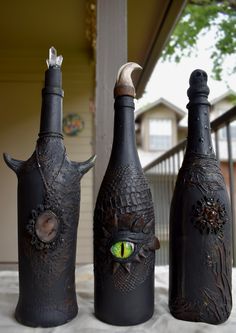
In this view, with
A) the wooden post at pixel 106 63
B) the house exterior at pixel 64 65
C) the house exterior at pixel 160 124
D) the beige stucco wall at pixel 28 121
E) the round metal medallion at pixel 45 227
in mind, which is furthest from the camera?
the house exterior at pixel 160 124

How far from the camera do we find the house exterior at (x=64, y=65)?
2.32m

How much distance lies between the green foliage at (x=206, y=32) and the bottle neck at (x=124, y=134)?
468 cm

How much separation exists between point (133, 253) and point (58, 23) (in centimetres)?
232

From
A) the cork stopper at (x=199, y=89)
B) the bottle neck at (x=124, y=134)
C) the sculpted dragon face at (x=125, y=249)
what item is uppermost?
the cork stopper at (x=199, y=89)

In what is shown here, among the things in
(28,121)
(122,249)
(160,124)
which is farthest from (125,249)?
(160,124)

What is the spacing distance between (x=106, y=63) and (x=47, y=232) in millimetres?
494

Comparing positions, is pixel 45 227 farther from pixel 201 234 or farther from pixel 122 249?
pixel 201 234

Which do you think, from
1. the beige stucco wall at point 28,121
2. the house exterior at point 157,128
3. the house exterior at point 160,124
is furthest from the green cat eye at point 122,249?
the house exterior at point 157,128

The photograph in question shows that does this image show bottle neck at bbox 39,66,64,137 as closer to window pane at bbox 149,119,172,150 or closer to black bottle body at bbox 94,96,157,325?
black bottle body at bbox 94,96,157,325

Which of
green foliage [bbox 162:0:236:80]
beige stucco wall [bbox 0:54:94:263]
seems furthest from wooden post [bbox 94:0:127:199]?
green foliage [bbox 162:0:236:80]

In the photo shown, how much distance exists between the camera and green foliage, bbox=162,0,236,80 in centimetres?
514

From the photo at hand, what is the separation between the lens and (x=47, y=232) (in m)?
0.63

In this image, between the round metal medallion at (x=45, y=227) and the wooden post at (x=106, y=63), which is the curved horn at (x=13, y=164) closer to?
the round metal medallion at (x=45, y=227)

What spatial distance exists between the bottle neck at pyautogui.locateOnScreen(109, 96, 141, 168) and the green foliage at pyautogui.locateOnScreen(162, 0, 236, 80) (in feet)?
15.3
